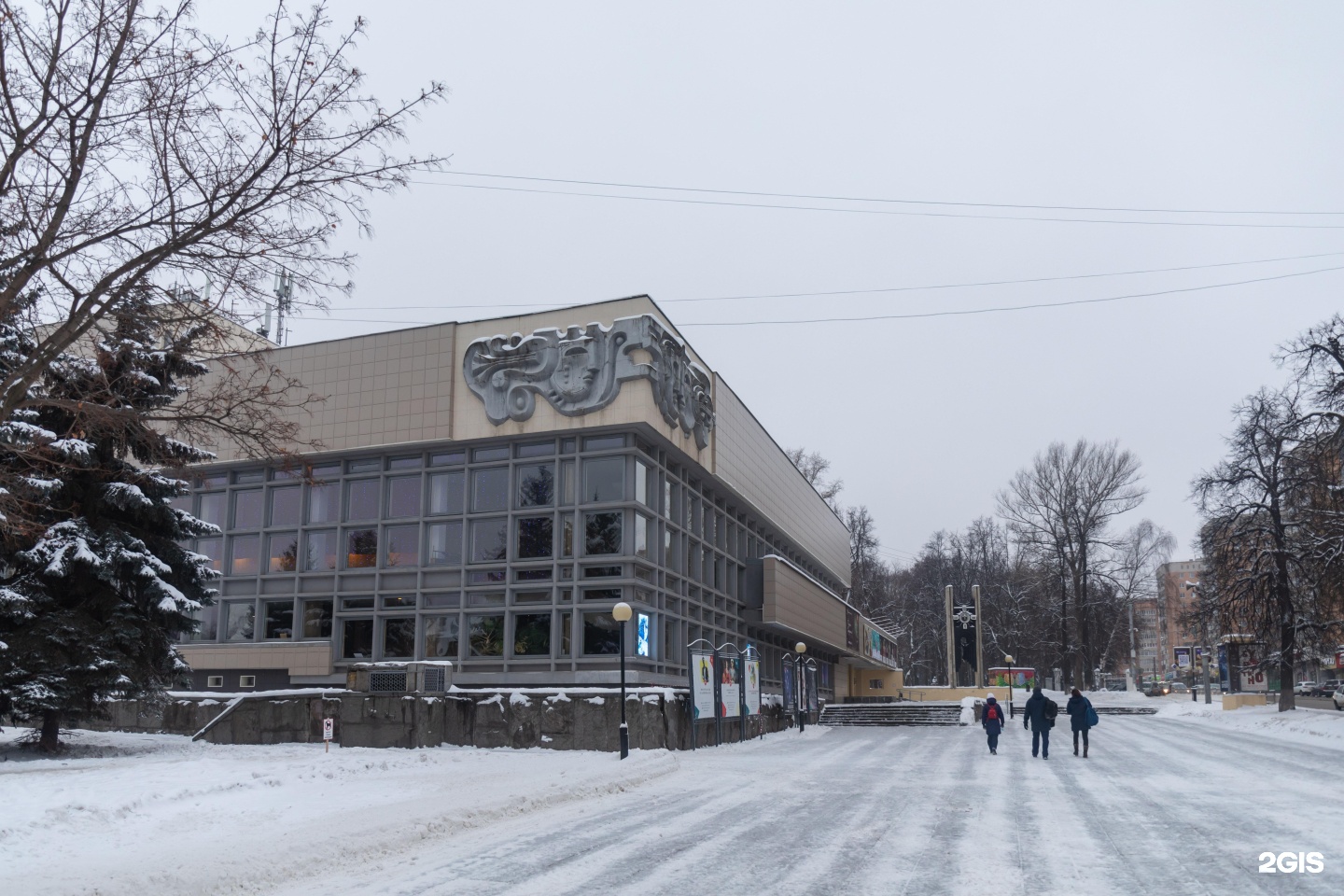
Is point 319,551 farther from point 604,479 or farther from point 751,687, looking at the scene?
point 751,687

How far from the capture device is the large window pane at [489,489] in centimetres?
2953

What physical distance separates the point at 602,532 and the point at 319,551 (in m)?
9.37

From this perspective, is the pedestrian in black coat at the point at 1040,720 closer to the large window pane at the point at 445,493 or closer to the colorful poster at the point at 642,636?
the colorful poster at the point at 642,636

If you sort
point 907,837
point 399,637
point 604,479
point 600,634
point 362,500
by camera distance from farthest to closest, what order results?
point 362,500 → point 399,637 → point 604,479 → point 600,634 → point 907,837

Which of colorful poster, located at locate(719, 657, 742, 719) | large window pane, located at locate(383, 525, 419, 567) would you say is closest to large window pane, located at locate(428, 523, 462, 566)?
large window pane, located at locate(383, 525, 419, 567)

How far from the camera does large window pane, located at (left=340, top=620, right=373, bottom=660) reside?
98.1 ft

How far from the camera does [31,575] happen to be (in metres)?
20.5

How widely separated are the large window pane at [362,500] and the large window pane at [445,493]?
1901 mm

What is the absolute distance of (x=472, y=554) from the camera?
29328mm

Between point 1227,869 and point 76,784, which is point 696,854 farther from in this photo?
point 76,784

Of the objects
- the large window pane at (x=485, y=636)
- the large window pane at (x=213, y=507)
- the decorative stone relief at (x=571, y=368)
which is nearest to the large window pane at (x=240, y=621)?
the large window pane at (x=213, y=507)

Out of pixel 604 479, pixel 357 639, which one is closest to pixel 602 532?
pixel 604 479

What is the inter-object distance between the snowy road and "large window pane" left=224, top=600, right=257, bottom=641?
17.5m

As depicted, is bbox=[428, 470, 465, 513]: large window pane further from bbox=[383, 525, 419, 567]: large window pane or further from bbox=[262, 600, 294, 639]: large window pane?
bbox=[262, 600, 294, 639]: large window pane
